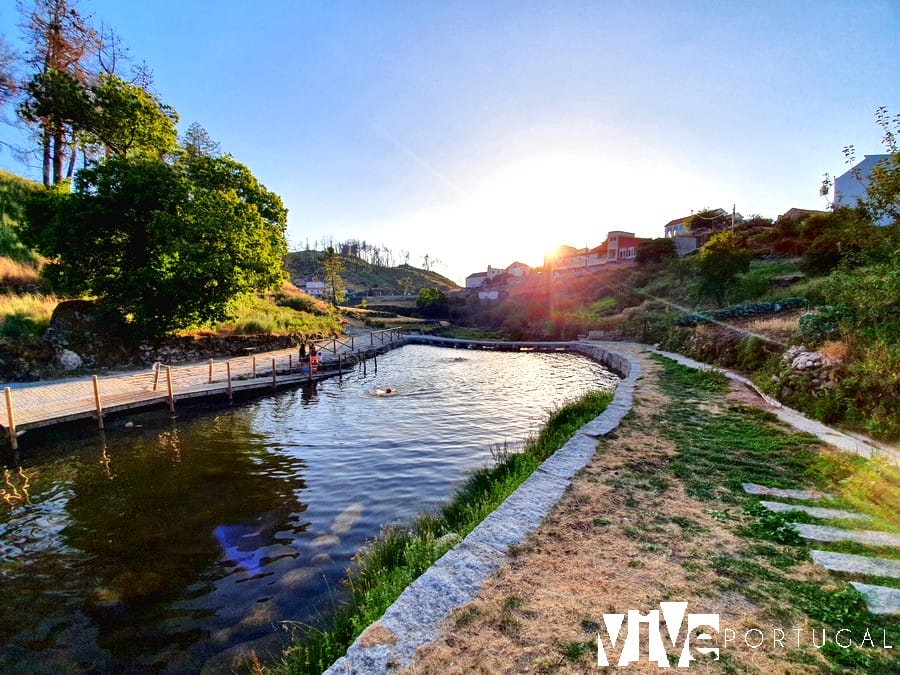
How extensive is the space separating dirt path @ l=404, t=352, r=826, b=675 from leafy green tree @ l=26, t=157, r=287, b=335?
18996mm

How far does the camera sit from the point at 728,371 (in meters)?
13.1

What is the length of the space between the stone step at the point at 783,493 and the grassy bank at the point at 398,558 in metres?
2.87

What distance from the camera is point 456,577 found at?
3.38 metres

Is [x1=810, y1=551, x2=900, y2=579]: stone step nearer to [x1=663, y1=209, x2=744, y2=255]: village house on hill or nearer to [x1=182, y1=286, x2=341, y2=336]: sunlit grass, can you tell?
[x1=182, y1=286, x2=341, y2=336]: sunlit grass

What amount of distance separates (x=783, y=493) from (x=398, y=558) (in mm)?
4812

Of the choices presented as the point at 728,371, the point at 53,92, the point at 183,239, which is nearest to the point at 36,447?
the point at 183,239

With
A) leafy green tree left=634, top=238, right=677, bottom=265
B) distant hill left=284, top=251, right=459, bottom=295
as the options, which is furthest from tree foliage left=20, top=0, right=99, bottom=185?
distant hill left=284, top=251, right=459, bottom=295

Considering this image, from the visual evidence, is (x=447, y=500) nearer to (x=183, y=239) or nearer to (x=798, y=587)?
(x=798, y=587)

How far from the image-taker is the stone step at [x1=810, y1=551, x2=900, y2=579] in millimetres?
3221

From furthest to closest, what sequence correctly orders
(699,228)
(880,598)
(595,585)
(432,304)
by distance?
(432,304)
(699,228)
(595,585)
(880,598)

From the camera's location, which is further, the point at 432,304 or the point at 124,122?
the point at 432,304

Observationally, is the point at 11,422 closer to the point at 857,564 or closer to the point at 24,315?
the point at 24,315

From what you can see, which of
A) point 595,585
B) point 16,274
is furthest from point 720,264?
point 16,274

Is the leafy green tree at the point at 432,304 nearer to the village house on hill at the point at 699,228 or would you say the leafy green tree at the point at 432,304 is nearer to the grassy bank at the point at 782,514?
the village house on hill at the point at 699,228
